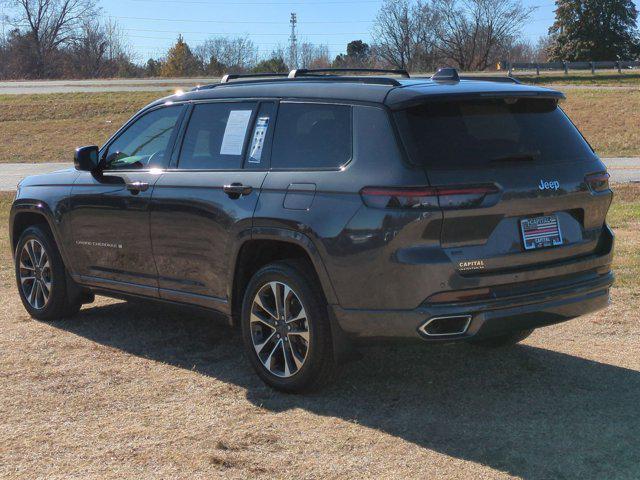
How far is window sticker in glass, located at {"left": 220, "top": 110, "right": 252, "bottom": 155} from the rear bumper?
4.43ft

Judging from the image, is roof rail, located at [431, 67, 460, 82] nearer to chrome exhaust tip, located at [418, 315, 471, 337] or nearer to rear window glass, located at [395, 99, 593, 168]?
rear window glass, located at [395, 99, 593, 168]

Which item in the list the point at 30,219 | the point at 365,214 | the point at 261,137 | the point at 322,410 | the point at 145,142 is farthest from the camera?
the point at 30,219

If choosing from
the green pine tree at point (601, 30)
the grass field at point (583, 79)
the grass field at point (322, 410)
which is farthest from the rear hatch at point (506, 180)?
the green pine tree at point (601, 30)

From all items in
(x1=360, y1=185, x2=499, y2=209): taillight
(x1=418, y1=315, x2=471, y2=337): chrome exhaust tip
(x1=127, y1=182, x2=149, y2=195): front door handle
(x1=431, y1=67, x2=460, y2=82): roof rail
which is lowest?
(x1=418, y1=315, x2=471, y2=337): chrome exhaust tip

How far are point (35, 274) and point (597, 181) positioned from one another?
176 inches

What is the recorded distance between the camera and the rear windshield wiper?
15.1 feet

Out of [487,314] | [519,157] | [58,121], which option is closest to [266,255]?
[487,314]

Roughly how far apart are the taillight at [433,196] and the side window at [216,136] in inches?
49.8

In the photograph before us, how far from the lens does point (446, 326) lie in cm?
449

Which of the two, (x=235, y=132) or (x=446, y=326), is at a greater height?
(x=235, y=132)

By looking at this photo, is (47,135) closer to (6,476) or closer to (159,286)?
(159,286)

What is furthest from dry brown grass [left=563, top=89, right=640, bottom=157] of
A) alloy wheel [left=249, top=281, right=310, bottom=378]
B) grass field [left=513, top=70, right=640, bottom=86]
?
alloy wheel [left=249, top=281, right=310, bottom=378]

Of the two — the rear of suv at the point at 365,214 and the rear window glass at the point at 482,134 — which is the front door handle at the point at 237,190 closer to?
the rear of suv at the point at 365,214

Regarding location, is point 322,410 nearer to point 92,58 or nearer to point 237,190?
point 237,190
